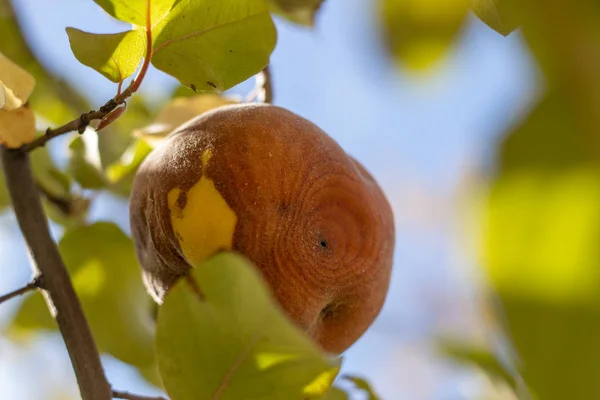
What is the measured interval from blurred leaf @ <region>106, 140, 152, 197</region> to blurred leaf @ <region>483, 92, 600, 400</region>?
2.39 feet

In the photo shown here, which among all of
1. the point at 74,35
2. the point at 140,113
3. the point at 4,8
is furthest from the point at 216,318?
the point at 4,8

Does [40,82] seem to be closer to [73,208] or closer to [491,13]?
[73,208]

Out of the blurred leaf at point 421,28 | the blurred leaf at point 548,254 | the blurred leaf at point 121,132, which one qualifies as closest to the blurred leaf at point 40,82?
the blurred leaf at point 121,132

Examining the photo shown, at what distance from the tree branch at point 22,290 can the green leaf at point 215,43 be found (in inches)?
10.6

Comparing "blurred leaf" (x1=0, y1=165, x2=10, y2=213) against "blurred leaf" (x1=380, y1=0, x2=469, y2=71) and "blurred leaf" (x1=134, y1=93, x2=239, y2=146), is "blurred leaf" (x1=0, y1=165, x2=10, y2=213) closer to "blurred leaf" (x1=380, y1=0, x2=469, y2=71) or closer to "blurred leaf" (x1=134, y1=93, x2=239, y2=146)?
"blurred leaf" (x1=134, y1=93, x2=239, y2=146)

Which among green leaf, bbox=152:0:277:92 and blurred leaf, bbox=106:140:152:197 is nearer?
green leaf, bbox=152:0:277:92

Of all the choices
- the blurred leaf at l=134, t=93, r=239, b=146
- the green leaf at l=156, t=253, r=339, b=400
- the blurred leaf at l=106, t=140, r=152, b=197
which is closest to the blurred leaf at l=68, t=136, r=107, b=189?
the blurred leaf at l=106, t=140, r=152, b=197

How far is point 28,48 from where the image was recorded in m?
1.19

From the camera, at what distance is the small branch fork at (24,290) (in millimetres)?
711

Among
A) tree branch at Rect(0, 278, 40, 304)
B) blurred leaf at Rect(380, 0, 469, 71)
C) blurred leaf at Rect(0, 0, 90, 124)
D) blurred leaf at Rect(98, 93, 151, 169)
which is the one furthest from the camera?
blurred leaf at Rect(0, 0, 90, 124)

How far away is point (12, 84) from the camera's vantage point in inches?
27.0

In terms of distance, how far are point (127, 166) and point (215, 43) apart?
304mm

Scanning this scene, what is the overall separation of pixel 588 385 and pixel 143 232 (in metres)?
0.56

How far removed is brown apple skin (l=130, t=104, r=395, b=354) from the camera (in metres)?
0.60
